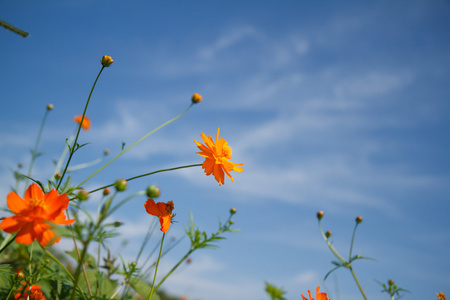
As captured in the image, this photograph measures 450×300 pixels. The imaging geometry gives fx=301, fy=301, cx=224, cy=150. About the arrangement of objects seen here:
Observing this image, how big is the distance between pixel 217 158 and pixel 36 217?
863mm

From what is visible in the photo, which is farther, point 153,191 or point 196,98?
point 196,98

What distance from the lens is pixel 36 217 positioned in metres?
0.99

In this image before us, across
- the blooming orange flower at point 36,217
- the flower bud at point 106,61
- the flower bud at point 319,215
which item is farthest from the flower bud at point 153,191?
the flower bud at point 319,215

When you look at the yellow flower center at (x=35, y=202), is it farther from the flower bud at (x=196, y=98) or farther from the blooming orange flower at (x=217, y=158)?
the flower bud at (x=196, y=98)

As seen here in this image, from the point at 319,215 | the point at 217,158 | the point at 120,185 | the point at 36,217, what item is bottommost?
the point at 36,217

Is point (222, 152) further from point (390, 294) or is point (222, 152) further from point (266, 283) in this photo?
point (390, 294)

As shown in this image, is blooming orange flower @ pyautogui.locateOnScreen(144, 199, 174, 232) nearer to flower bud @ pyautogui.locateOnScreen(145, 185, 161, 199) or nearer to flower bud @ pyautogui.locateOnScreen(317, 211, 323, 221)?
flower bud @ pyautogui.locateOnScreen(145, 185, 161, 199)

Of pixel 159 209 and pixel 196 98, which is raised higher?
pixel 196 98

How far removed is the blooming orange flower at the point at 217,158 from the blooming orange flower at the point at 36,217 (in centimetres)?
73

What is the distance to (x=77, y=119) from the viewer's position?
15.5 ft

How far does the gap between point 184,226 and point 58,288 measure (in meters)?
0.83

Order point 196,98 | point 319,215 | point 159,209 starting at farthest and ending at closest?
1. point 319,215
2. point 196,98
3. point 159,209

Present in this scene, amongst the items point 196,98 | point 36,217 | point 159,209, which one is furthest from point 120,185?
point 196,98

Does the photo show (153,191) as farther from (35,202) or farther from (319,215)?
(319,215)
